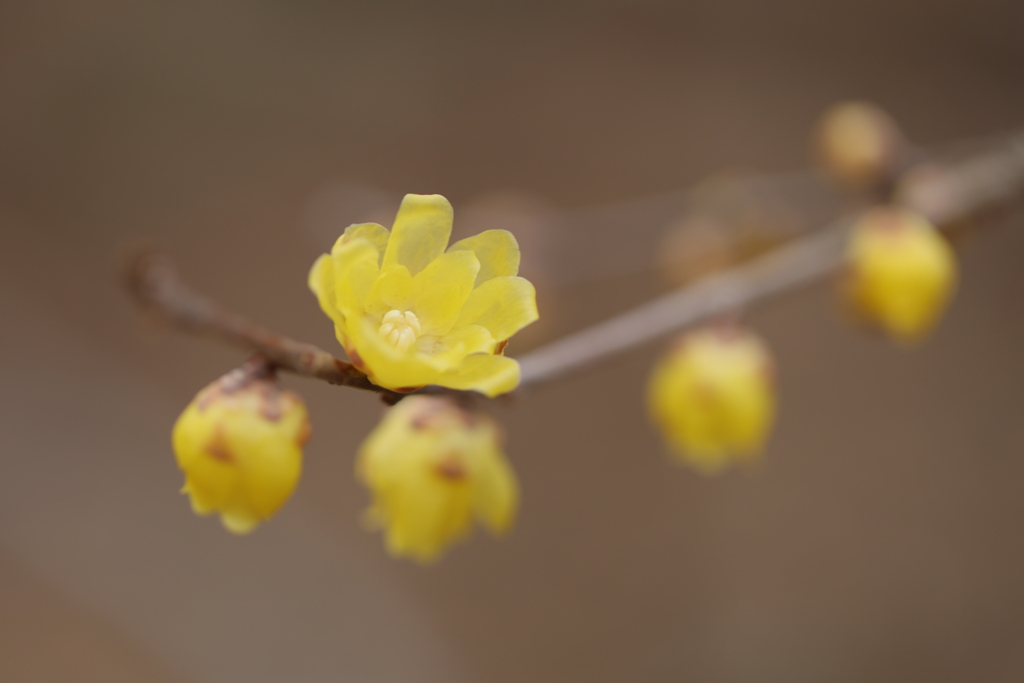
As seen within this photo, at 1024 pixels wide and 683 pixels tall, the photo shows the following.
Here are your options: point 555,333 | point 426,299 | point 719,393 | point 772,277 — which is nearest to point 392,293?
point 426,299

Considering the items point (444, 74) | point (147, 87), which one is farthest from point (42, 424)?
point (444, 74)

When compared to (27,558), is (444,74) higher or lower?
higher

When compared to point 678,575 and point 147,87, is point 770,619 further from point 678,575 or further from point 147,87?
point 147,87

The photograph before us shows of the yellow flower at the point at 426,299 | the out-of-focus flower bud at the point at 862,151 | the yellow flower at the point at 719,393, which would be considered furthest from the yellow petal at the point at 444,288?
the out-of-focus flower bud at the point at 862,151

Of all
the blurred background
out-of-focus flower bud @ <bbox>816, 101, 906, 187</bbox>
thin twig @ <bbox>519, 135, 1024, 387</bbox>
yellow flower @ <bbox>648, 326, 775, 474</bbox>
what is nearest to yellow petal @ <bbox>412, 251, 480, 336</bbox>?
thin twig @ <bbox>519, 135, 1024, 387</bbox>

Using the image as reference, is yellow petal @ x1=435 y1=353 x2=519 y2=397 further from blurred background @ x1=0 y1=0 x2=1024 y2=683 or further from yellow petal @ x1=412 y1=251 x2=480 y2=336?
blurred background @ x1=0 y1=0 x2=1024 y2=683

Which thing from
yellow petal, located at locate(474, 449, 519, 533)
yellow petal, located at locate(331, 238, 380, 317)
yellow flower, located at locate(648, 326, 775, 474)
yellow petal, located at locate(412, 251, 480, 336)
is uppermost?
yellow flower, located at locate(648, 326, 775, 474)

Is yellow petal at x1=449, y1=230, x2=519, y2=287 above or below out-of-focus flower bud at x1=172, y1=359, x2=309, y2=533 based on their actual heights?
above

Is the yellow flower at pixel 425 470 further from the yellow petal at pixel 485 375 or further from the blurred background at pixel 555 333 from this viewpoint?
the blurred background at pixel 555 333
